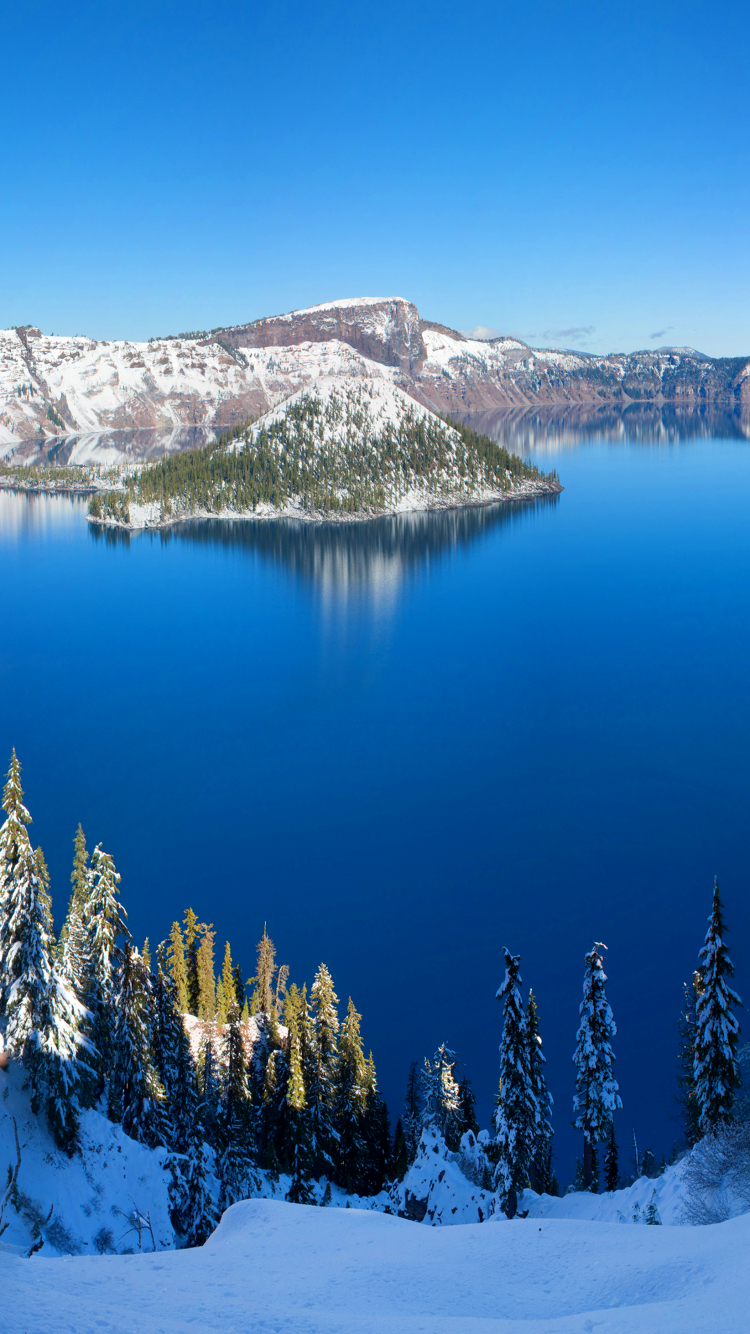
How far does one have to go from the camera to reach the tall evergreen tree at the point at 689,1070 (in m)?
32.1

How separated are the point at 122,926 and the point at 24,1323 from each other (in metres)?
21.1

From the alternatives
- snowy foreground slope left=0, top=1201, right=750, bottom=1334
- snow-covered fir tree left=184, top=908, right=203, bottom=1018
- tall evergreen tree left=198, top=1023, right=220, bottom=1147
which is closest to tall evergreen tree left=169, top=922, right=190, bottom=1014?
snow-covered fir tree left=184, top=908, right=203, bottom=1018

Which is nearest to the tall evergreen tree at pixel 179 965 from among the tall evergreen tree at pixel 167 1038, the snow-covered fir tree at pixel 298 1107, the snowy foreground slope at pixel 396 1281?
the tall evergreen tree at pixel 167 1038

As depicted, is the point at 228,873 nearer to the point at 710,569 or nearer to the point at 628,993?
the point at 628,993

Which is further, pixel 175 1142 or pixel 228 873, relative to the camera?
pixel 228 873

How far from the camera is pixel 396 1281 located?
15.8m

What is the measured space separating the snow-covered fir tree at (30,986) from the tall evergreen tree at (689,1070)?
22292 millimetres

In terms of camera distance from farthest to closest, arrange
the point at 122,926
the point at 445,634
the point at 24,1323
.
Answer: the point at 445,634 < the point at 122,926 < the point at 24,1323

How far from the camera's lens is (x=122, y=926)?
105 feet

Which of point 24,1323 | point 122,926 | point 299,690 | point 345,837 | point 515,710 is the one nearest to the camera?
point 24,1323

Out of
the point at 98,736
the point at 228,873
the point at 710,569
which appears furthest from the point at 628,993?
the point at 710,569

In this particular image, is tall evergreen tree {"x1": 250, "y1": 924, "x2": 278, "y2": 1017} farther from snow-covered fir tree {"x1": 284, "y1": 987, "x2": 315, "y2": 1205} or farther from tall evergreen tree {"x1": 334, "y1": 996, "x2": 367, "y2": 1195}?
tall evergreen tree {"x1": 334, "y1": 996, "x2": 367, "y2": 1195}

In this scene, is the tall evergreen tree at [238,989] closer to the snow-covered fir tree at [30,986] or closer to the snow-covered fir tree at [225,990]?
the snow-covered fir tree at [225,990]

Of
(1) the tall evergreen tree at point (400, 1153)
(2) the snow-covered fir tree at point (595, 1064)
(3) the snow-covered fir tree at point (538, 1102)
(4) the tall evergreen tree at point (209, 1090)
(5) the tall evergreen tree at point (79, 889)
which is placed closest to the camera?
(2) the snow-covered fir tree at point (595, 1064)
